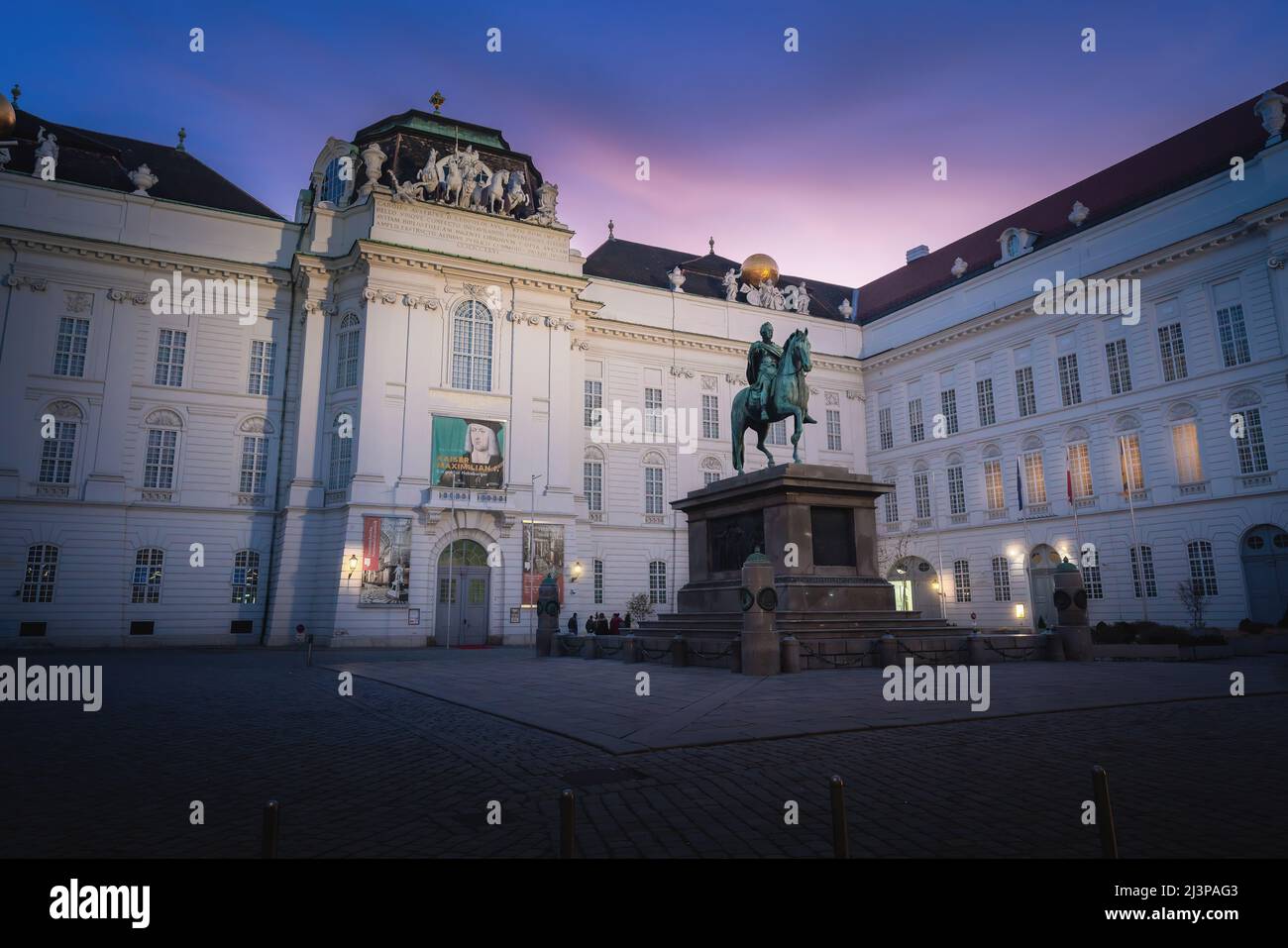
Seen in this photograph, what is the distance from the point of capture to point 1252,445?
31.0 meters

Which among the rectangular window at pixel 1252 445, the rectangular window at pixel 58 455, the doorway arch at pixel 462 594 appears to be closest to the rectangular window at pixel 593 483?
the doorway arch at pixel 462 594

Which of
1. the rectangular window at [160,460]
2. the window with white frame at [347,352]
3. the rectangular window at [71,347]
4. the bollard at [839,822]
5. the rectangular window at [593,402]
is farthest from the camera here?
the rectangular window at [593,402]

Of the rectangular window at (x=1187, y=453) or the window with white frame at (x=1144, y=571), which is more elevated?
the rectangular window at (x=1187, y=453)

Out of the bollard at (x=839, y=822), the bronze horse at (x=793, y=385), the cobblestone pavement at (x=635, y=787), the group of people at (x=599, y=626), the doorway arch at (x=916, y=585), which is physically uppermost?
the bronze horse at (x=793, y=385)

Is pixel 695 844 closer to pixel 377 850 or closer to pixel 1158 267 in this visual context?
pixel 377 850

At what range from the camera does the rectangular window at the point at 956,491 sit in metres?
42.9

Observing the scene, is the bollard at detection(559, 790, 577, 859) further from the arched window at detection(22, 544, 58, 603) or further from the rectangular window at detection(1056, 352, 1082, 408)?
the rectangular window at detection(1056, 352, 1082, 408)

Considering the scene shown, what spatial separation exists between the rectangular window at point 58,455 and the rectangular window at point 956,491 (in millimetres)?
43440

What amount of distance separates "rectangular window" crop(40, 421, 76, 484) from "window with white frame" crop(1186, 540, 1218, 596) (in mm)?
47849

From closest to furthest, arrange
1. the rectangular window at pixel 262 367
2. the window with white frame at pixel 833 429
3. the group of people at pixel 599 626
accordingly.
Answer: the group of people at pixel 599 626 → the rectangular window at pixel 262 367 → the window with white frame at pixel 833 429

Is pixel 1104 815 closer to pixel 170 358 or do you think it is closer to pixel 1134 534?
pixel 1134 534

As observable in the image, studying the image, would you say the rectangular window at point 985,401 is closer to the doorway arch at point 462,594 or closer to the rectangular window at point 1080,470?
the rectangular window at point 1080,470

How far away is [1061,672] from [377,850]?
15156mm
